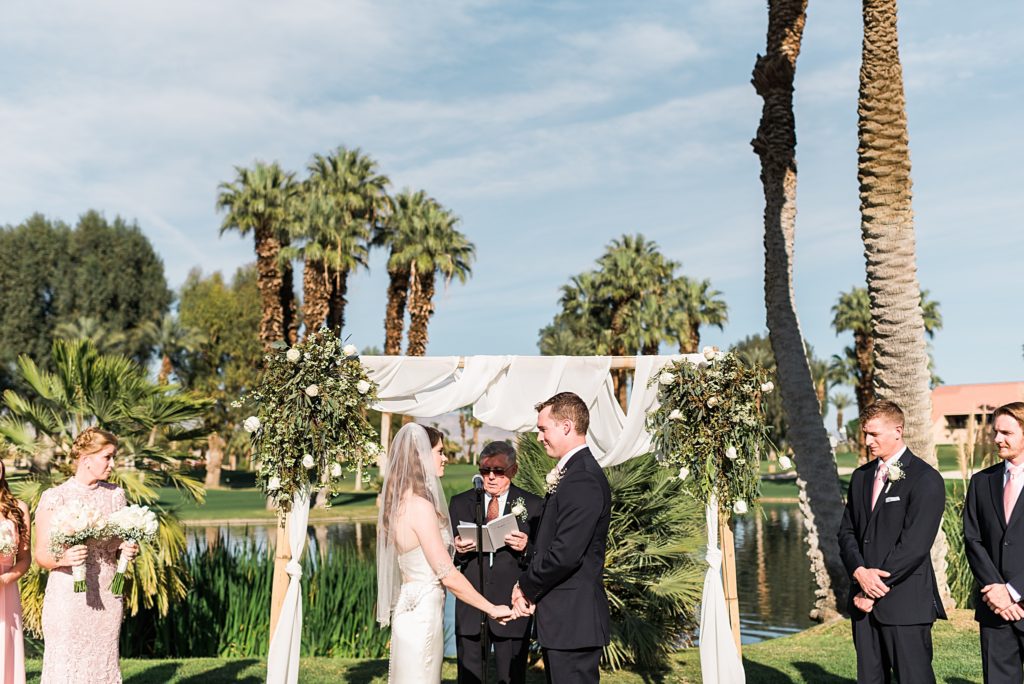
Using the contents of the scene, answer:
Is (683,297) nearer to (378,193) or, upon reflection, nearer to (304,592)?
(378,193)

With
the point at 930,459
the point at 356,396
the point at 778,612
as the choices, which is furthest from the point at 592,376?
the point at 778,612

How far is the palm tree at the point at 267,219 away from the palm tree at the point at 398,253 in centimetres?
385

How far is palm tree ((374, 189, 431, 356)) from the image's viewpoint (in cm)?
3559

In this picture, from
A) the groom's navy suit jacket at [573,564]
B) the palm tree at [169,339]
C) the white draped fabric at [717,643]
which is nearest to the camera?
the groom's navy suit jacket at [573,564]

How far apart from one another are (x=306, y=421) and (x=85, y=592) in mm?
2724

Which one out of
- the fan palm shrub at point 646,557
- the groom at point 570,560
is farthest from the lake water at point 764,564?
the groom at point 570,560

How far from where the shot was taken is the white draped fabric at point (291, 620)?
764cm

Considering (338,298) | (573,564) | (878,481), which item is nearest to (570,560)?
(573,564)

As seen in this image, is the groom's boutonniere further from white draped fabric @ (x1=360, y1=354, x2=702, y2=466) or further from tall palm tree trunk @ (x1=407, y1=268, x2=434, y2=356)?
tall palm tree trunk @ (x1=407, y1=268, x2=434, y2=356)

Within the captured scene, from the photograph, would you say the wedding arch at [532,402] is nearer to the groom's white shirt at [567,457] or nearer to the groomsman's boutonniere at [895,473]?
the groomsman's boutonniere at [895,473]

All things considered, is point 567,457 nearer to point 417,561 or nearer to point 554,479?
point 554,479

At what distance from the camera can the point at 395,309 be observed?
3597cm

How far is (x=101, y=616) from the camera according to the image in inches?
224

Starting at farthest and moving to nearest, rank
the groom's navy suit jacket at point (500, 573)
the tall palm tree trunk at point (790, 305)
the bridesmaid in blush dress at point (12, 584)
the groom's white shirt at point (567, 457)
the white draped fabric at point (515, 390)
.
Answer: the tall palm tree trunk at point (790, 305), the white draped fabric at point (515, 390), the groom's navy suit jacket at point (500, 573), the bridesmaid in blush dress at point (12, 584), the groom's white shirt at point (567, 457)
